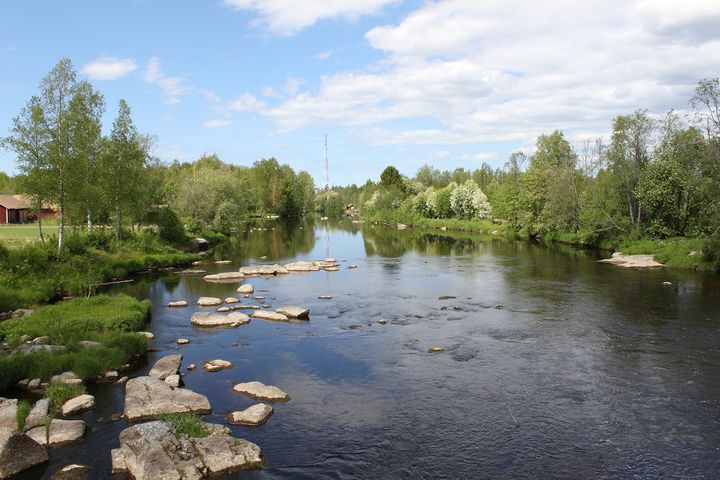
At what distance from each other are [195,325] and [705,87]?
45.5 m

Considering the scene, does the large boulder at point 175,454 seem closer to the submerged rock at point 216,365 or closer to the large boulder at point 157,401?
the large boulder at point 157,401

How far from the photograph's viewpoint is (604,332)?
27.9 metres

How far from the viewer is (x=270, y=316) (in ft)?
105

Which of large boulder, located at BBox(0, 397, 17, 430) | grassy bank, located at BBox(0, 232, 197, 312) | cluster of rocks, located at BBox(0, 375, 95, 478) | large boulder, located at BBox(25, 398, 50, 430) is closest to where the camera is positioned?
cluster of rocks, located at BBox(0, 375, 95, 478)

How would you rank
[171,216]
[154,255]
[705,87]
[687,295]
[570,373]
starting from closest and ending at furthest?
1. [570,373]
2. [687,295]
3. [705,87]
4. [154,255]
5. [171,216]

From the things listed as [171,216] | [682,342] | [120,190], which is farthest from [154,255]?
[682,342]

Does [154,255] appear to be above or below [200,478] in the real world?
above

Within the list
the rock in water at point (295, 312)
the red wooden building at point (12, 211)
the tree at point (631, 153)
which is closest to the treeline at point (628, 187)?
the tree at point (631, 153)

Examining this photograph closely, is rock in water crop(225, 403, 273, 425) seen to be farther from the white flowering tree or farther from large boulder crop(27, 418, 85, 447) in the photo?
the white flowering tree

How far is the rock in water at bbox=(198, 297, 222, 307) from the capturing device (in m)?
35.1

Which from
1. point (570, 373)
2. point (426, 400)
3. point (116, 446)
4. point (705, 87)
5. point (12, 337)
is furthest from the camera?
point (705, 87)

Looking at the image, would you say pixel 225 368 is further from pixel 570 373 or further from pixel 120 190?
pixel 120 190

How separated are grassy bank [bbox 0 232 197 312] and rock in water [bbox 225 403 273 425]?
21.3m

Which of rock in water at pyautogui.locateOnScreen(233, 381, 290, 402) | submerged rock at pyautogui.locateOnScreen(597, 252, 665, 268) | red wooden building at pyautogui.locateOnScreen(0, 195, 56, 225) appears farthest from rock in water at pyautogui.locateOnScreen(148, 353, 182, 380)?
red wooden building at pyautogui.locateOnScreen(0, 195, 56, 225)
